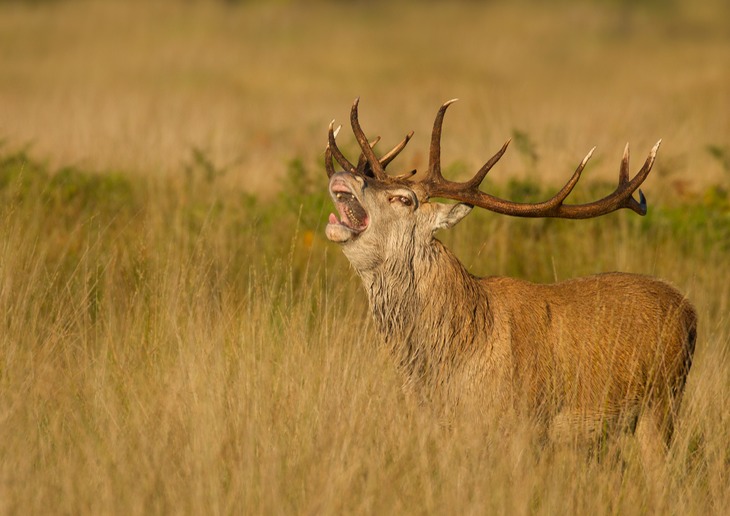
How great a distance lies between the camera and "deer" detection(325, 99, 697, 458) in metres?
5.21

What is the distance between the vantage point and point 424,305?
5.44 meters

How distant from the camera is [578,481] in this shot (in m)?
4.51

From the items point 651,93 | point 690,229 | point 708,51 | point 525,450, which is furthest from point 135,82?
point 525,450

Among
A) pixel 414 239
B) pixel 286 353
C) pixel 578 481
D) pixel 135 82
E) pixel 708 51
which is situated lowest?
pixel 578 481

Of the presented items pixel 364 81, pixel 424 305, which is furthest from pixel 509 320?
pixel 364 81

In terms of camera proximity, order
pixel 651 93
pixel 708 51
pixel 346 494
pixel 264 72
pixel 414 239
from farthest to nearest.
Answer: pixel 708 51
pixel 264 72
pixel 651 93
pixel 414 239
pixel 346 494

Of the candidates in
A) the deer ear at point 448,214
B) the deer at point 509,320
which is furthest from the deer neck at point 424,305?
the deer ear at point 448,214

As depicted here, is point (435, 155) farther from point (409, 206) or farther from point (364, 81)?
point (364, 81)

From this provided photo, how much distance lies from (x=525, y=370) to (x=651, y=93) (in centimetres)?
1206

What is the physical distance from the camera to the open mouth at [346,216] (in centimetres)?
522

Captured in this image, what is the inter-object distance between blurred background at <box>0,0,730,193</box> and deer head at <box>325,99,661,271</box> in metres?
3.12

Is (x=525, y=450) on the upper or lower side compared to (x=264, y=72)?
lower

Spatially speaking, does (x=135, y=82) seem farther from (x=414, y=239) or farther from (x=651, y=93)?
(x=414, y=239)

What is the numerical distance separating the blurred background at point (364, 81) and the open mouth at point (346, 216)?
11.0ft
